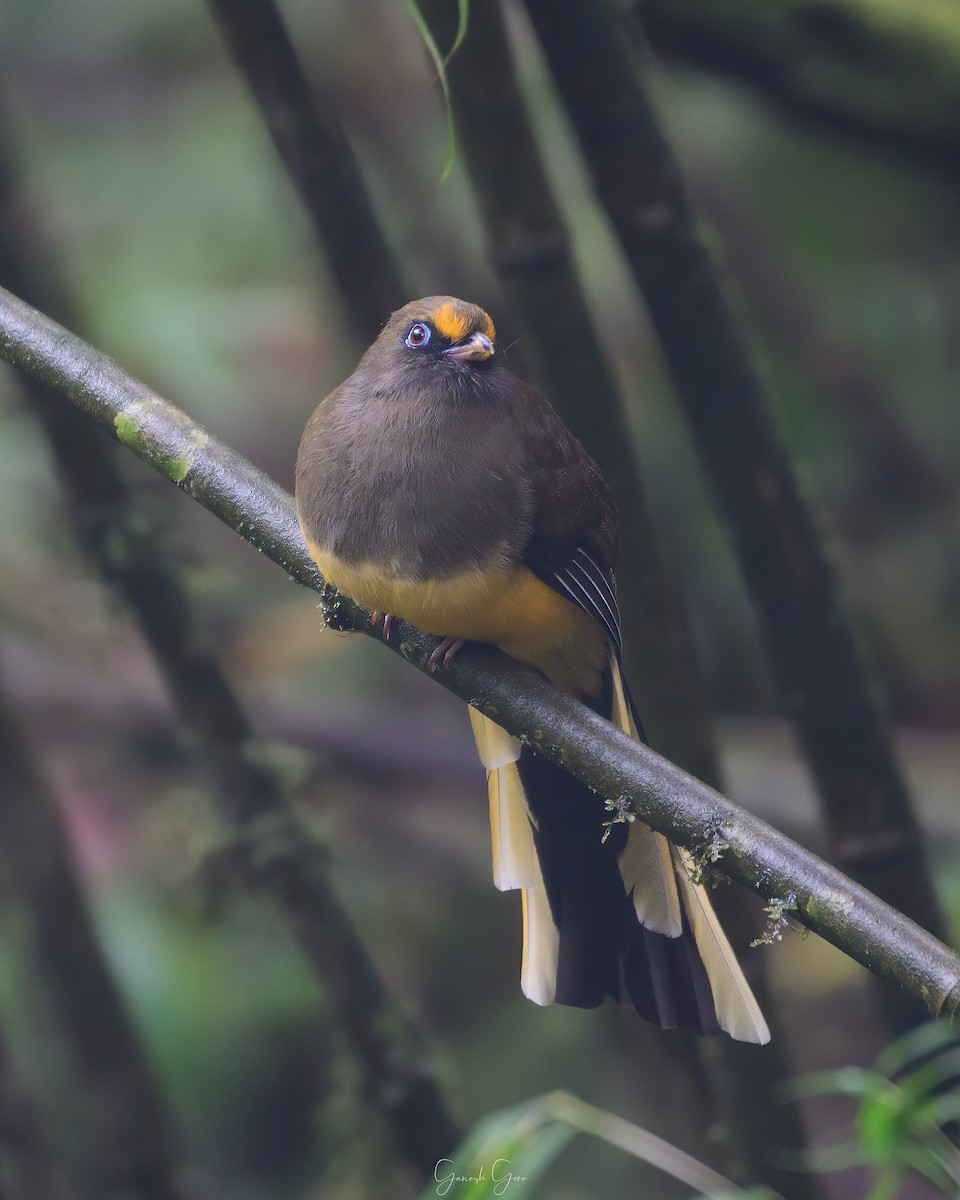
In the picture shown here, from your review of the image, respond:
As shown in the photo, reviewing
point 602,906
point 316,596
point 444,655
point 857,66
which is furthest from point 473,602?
point 316,596

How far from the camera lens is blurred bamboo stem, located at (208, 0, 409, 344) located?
2.08 metres

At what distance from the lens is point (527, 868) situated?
233 cm

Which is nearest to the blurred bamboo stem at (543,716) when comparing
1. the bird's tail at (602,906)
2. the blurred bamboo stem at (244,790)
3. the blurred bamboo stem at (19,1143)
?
the bird's tail at (602,906)

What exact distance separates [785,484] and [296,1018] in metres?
2.48

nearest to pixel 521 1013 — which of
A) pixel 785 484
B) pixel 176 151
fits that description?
pixel 785 484

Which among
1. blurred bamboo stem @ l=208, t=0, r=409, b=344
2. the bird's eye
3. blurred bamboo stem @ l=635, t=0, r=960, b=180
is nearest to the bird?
the bird's eye

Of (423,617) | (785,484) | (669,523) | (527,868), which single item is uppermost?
(423,617)

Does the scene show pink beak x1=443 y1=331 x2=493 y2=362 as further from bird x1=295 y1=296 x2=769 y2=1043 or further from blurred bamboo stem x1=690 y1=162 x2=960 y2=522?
blurred bamboo stem x1=690 y1=162 x2=960 y2=522

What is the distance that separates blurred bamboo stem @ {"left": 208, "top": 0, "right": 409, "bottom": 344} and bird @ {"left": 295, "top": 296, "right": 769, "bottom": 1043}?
12 centimetres

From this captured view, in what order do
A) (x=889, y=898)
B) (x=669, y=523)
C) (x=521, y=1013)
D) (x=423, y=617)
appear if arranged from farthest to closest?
(x=669, y=523) → (x=521, y=1013) → (x=889, y=898) → (x=423, y=617)

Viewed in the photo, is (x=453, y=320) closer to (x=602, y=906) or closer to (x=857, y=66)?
(x=602, y=906)

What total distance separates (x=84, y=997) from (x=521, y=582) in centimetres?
145

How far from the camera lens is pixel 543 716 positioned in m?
1.72

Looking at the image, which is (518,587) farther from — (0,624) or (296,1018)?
(0,624)
